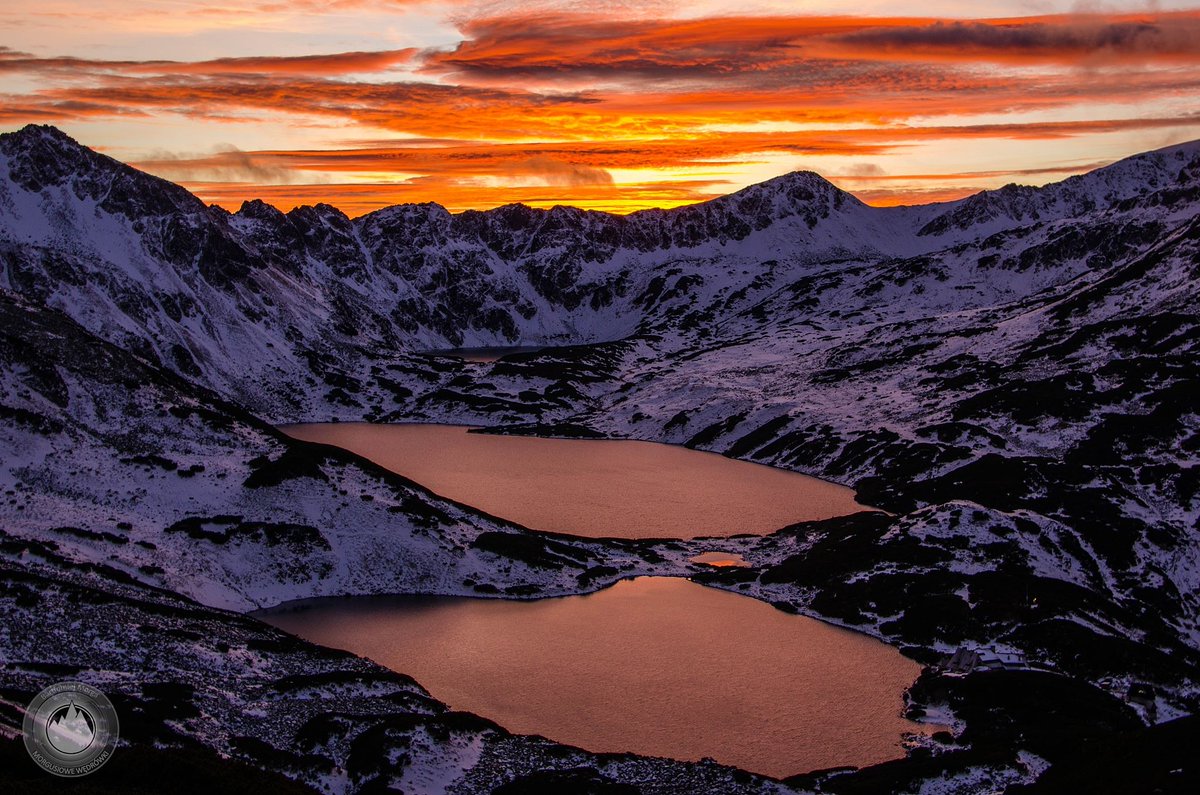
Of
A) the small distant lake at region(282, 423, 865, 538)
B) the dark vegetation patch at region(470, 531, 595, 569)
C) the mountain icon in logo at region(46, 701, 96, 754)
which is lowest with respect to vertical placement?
the small distant lake at region(282, 423, 865, 538)

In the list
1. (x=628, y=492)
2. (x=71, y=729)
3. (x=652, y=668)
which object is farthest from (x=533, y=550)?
(x=71, y=729)

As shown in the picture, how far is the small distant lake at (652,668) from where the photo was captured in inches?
2889

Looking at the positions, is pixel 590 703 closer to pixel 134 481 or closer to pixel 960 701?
pixel 960 701

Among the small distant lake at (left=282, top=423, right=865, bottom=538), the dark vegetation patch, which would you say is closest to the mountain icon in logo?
the dark vegetation patch

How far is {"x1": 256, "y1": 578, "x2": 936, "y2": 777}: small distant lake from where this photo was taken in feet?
241

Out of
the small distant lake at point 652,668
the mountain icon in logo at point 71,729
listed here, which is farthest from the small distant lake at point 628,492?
the mountain icon in logo at point 71,729

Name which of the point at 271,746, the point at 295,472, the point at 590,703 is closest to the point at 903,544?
the point at 590,703

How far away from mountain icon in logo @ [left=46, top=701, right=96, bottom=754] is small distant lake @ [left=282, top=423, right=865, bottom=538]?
3564 inches

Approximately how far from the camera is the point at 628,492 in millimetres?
167375

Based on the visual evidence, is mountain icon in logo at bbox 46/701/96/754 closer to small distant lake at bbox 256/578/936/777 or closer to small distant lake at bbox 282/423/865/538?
small distant lake at bbox 256/578/936/777

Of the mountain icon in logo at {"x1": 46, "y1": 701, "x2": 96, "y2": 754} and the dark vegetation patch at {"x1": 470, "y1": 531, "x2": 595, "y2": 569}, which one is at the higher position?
the mountain icon in logo at {"x1": 46, "y1": 701, "x2": 96, "y2": 754}

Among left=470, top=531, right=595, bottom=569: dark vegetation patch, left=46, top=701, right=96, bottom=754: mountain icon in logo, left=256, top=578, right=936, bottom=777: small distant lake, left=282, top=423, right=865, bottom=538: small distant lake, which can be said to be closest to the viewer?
left=46, top=701, right=96, bottom=754: mountain icon in logo

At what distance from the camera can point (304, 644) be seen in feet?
270

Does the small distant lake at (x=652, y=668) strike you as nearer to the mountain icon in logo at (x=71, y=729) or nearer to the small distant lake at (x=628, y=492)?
the mountain icon in logo at (x=71, y=729)
